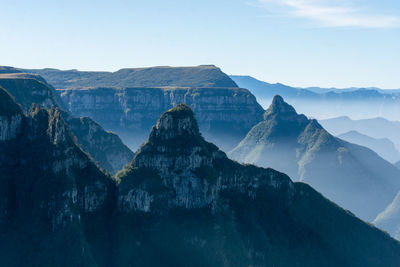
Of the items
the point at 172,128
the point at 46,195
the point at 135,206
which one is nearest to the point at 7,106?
the point at 46,195

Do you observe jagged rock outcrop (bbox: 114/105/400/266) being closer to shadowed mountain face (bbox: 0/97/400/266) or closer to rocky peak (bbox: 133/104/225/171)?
rocky peak (bbox: 133/104/225/171)

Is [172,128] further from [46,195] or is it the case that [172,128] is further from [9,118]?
[9,118]

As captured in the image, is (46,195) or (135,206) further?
(135,206)

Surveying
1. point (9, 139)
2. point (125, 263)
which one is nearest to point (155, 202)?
point (125, 263)

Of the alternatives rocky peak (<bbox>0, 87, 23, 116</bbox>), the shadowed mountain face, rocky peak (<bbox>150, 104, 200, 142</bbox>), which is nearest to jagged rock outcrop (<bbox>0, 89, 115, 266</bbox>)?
the shadowed mountain face

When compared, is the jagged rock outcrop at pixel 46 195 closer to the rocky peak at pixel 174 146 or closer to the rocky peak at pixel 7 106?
the rocky peak at pixel 7 106
